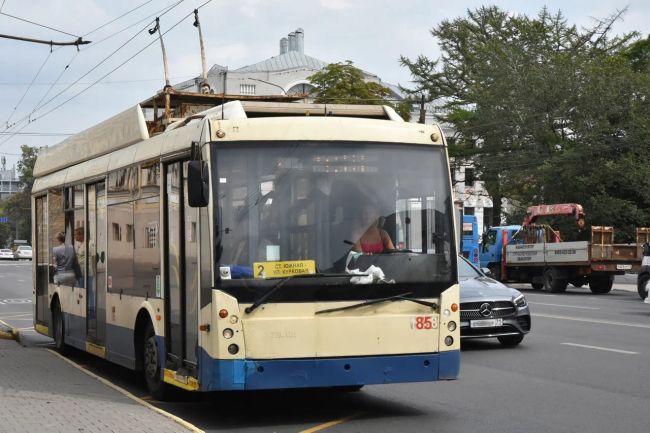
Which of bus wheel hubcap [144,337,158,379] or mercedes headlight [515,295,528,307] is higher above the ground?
mercedes headlight [515,295,528,307]

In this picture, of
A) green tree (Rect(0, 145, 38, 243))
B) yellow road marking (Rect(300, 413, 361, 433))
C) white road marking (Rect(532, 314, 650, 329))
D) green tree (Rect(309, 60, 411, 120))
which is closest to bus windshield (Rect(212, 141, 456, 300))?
yellow road marking (Rect(300, 413, 361, 433))

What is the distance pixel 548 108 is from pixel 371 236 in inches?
1768

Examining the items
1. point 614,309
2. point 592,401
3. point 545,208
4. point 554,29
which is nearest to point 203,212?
point 592,401

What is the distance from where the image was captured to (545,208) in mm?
40812

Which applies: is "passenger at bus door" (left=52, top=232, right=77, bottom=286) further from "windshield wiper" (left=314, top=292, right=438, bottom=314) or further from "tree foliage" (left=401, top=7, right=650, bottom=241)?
"tree foliage" (left=401, top=7, right=650, bottom=241)

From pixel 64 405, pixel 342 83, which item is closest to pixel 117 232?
pixel 64 405

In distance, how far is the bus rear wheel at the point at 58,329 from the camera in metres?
15.4

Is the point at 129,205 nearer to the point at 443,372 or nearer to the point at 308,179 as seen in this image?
the point at 308,179

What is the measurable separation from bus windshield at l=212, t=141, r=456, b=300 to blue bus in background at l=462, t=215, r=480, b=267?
Answer: 3473cm

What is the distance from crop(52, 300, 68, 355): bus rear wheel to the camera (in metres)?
15.4

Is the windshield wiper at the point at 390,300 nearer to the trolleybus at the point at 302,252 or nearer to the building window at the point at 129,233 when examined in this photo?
the trolleybus at the point at 302,252

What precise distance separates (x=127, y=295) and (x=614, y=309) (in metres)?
16.8

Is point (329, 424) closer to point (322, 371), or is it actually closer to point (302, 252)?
point (322, 371)

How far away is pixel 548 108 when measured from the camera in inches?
2078
